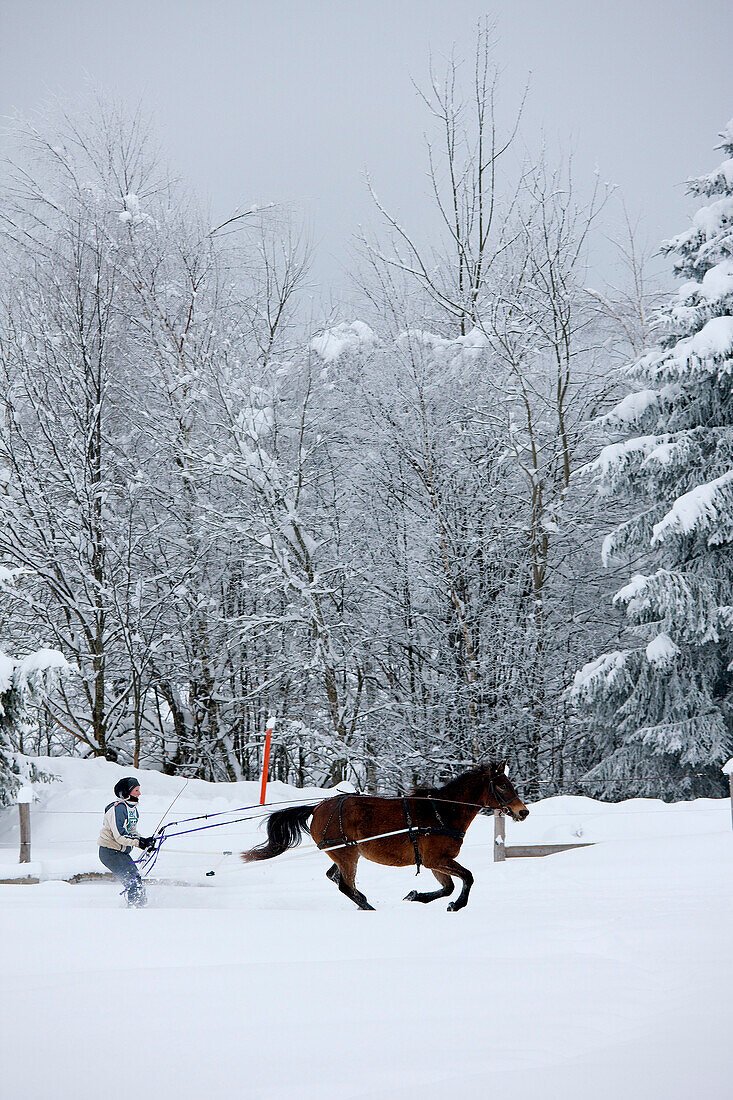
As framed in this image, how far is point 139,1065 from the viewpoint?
3484mm

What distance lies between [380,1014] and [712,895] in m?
4.18

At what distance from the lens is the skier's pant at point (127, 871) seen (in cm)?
762

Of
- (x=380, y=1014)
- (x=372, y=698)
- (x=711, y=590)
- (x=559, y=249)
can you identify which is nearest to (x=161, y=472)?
(x=372, y=698)

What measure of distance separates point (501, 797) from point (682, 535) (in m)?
7.66

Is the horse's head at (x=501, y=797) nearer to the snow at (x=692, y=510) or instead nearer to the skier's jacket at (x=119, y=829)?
the skier's jacket at (x=119, y=829)

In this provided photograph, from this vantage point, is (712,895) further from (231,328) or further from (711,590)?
(231,328)

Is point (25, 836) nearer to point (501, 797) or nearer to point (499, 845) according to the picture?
point (499, 845)

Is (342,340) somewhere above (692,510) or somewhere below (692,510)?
above

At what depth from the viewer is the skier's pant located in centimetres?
762

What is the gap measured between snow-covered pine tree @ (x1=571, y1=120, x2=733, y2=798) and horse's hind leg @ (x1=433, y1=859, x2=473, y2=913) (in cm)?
669

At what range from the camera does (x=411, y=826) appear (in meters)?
7.84

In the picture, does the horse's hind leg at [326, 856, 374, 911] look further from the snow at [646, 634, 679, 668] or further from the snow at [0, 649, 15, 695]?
the snow at [646, 634, 679, 668]

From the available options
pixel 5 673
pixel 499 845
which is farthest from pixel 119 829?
pixel 499 845

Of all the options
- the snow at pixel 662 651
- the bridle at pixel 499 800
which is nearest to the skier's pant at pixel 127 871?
the bridle at pixel 499 800
